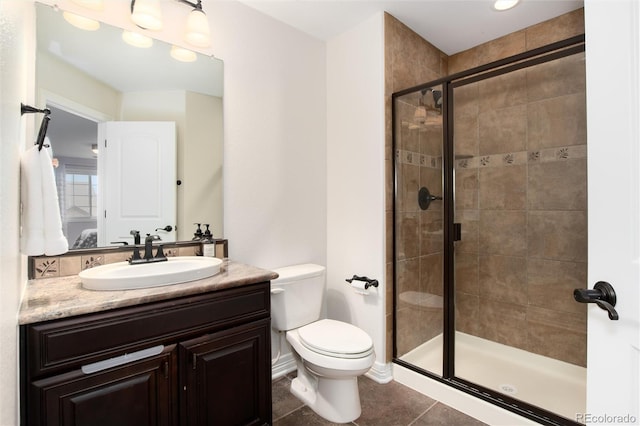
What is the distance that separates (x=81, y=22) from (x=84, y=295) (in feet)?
4.23

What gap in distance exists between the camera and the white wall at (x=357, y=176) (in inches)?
82.3

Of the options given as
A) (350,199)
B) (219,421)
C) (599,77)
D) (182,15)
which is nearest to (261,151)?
(350,199)

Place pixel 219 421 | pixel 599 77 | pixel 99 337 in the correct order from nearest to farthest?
pixel 599 77 < pixel 99 337 < pixel 219 421

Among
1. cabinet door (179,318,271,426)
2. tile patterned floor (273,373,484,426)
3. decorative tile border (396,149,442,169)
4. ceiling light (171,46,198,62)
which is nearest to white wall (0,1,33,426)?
cabinet door (179,318,271,426)

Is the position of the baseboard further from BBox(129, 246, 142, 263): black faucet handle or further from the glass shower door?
BBox(129, 246, 142, 263): black faucet handle

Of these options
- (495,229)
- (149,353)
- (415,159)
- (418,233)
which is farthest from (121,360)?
(495,229)

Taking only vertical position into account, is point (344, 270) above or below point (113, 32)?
below

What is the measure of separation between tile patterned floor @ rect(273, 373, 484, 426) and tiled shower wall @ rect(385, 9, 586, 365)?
275 millimetres

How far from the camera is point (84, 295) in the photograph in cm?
112

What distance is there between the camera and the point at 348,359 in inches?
61.9

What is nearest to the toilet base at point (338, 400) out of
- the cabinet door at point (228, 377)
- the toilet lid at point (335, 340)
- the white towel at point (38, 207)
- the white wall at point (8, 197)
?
the toilet lid at point (335, 340)

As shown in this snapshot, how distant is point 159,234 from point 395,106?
5.55ft

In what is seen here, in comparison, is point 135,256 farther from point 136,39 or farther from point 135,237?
point 136,39

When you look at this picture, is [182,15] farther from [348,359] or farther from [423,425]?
[423,425]
